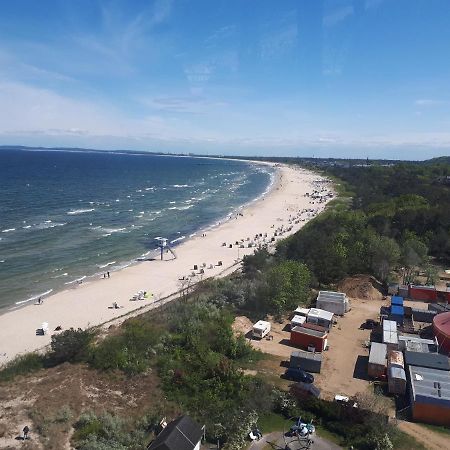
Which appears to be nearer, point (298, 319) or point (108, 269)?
point (298, 319)

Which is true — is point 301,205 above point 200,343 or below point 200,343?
below

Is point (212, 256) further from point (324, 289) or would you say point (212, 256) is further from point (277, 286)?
point (277, 286)

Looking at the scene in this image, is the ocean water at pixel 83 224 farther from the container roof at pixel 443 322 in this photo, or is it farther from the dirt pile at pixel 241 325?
the container roof at pixel 443 322

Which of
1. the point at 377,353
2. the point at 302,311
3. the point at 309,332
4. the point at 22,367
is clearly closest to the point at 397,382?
the point at 377,353

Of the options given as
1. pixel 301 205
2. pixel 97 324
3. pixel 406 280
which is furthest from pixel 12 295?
pixel 301 205

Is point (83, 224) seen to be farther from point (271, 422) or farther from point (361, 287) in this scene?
point (271, 422)

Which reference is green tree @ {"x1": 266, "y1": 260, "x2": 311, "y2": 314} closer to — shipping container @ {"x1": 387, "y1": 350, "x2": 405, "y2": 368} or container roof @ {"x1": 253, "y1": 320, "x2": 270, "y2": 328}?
container roof @ {"x1": 253, "y1": 320, "x2": 270, "y2": 328}
